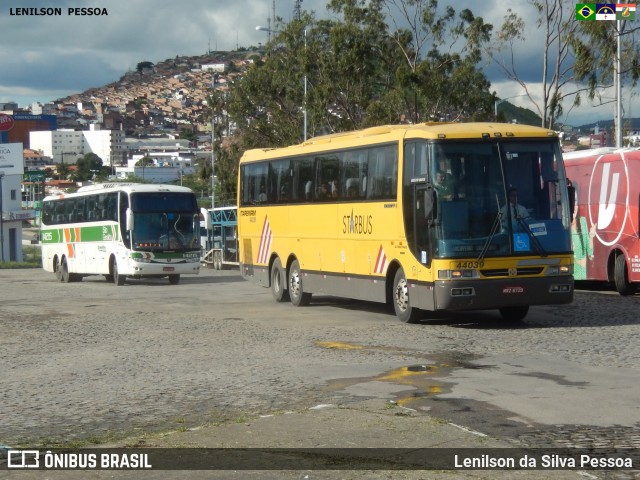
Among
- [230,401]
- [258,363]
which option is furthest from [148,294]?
[230,401]

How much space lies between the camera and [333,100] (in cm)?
5494

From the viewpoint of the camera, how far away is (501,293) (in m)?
19.0

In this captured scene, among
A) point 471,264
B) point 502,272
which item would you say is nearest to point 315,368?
point 471,264

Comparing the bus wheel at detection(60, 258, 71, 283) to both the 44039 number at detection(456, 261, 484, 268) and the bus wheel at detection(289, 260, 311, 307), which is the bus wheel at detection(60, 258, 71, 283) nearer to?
the bus wheel at detection(289, 260, 311, 307)

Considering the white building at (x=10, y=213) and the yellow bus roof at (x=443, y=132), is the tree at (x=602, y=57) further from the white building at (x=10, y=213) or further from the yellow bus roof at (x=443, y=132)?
the white building at (x=10, y=213)

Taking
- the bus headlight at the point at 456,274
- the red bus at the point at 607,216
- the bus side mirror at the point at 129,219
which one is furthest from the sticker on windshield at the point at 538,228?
the bus side mirror at the point at 129,219

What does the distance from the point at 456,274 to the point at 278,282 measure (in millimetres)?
8528

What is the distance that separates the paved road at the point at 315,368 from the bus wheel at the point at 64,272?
Result: 19.5 metres

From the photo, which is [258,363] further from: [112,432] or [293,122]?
[293,122]

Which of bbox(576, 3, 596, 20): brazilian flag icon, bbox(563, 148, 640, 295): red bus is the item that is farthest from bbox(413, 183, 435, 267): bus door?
bbox(576, 3, 596, 20): brazilian flag icon

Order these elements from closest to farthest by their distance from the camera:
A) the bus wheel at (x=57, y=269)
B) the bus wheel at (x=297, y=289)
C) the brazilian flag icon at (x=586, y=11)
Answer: the bus wheel at (x=297, y=289), the brazilian flag icon at (x=586, y=11), the bus wheel at (x=57, y=269)

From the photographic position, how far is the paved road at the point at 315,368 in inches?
412

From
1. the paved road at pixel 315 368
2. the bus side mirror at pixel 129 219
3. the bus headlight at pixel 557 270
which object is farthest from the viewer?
the bus side mirror at pixel 129 219

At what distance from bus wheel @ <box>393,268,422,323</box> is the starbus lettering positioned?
135 cm
